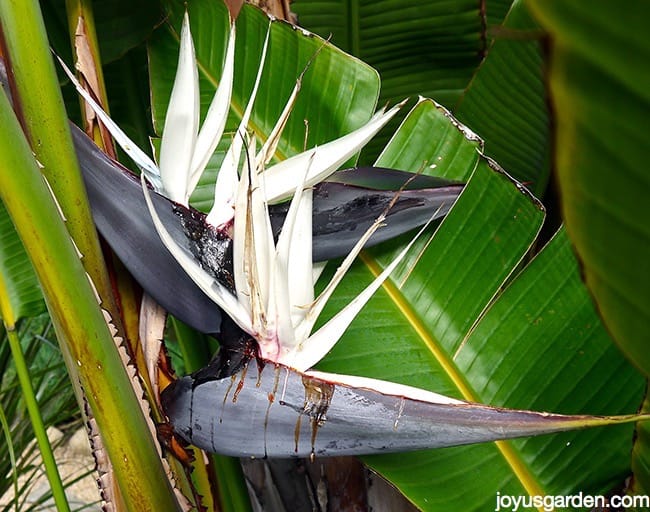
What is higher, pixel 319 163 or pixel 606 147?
pixel 606 147

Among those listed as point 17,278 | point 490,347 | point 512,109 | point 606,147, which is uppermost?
Result: point 606,147

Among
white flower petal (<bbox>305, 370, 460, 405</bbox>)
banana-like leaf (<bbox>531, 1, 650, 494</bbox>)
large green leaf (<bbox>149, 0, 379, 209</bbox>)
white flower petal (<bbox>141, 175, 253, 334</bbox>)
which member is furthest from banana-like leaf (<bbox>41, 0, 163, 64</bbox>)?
banana-like leaf (<bbox>531, 1, 650, 494</bbox>)

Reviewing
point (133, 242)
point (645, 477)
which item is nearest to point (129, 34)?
point (133, 242)

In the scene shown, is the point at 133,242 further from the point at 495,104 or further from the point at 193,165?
the point at 495,104

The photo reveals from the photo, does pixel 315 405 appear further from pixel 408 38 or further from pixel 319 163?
pixel 408 38

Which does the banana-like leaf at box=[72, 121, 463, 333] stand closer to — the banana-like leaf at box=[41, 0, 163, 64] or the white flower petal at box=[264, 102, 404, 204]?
the white flower petal at box=[264, 102, 404, 204]

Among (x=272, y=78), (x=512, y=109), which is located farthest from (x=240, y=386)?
(x=512, y=109)

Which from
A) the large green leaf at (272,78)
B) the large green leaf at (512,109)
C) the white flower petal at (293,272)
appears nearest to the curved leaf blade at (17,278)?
the large green leaf at (272,78)

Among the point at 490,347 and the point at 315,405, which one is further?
the point at 490,347

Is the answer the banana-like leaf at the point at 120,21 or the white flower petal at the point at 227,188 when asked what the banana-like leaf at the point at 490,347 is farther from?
the banana-like leaf at the point at 120,21
